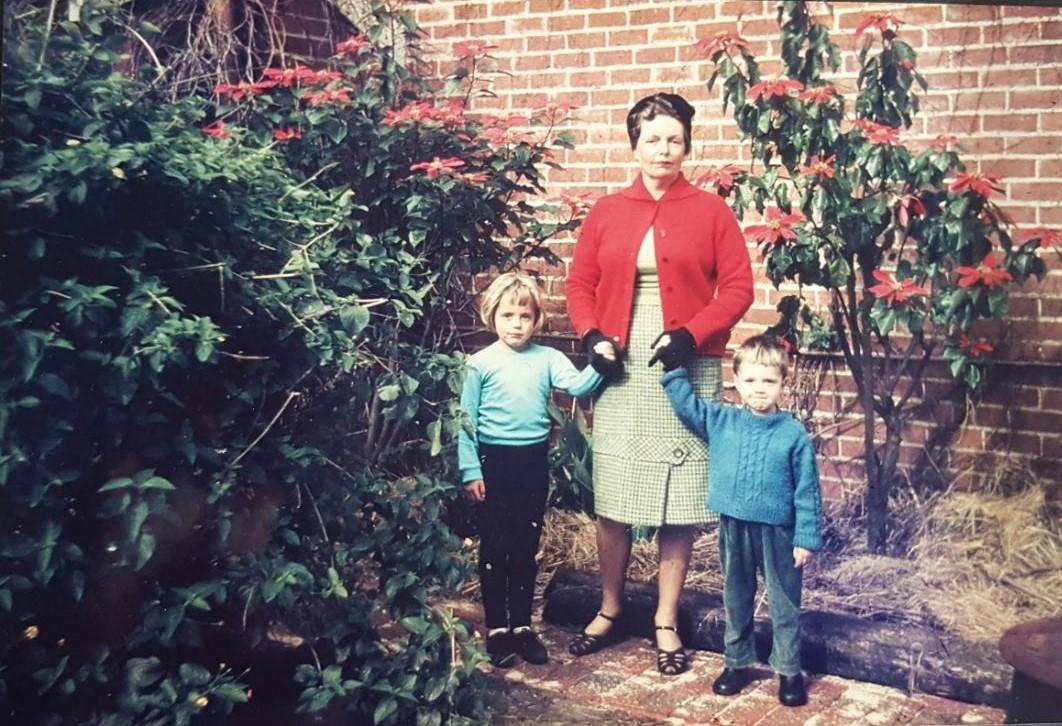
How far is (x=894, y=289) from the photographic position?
3334 mm

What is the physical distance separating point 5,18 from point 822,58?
7.02 feet

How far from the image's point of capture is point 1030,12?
3.08 metres

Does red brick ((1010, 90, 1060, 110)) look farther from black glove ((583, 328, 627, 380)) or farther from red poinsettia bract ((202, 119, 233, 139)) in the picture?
red poinsettia bract ((202, 119, 233, 139))

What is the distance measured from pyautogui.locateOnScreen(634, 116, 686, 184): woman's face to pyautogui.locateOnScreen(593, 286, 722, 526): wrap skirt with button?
319mm

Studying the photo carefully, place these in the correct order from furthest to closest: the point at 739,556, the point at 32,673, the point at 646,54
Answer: the point at 646,54
the point at 739,556
the point at 32,673

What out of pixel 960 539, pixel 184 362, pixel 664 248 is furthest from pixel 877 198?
pixel 184 362

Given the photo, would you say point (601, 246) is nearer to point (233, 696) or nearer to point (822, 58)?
point (822, 58)

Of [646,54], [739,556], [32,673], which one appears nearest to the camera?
[32,673]

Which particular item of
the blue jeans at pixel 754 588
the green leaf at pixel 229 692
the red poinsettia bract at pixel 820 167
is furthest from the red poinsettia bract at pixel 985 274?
the green leaf at pixel 229 692

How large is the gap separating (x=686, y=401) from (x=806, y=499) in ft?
1.36

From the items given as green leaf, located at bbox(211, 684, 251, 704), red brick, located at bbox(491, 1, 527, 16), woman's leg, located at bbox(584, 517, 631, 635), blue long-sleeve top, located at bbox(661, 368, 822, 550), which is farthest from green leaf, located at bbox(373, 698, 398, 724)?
red brick, located at bbox(491, 1, 527, 16)

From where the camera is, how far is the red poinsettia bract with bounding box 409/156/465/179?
335 cm

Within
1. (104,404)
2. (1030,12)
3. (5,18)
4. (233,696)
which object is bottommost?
(233,696)

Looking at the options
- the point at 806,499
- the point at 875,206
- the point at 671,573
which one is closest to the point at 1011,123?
the point at 875,206
